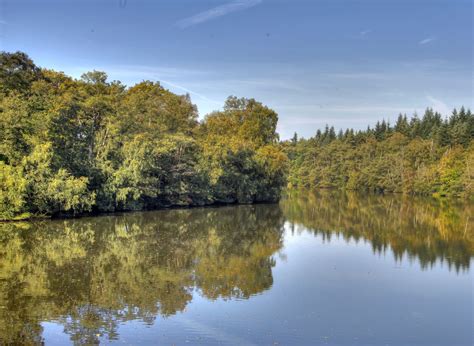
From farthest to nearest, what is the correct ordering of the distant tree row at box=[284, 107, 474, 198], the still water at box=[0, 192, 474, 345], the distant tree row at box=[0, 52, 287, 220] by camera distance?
1. the distant tree row at box=[284, 107, 474, 198]
2. the distant tree row at box=[0, 52, 287, 220]
3. the still water at box=[0, 192, 474, 345]

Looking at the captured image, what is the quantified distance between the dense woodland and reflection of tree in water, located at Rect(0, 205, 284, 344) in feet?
11.2

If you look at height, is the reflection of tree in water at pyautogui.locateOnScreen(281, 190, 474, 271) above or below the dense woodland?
below

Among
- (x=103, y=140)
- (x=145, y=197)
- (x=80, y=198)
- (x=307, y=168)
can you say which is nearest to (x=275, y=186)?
(x=145, y=197)

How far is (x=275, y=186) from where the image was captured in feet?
201

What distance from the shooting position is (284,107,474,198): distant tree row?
80.0 m

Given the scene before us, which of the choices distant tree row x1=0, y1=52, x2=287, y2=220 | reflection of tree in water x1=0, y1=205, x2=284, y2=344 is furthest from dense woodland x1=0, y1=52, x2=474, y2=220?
reflection of tree in water x1=0, y1=205, x2=284, y2=344

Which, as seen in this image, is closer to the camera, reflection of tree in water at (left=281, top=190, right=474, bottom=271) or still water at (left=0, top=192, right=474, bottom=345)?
still water at (left=0, top=192, right=474, bottom=345)

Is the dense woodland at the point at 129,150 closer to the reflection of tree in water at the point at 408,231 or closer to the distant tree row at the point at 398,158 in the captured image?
the distant tree row at the point at 398,158

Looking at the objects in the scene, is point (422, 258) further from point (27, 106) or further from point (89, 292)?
point (27, 106)

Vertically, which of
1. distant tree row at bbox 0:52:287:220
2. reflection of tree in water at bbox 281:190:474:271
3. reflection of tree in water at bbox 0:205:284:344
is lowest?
reflection of tree in water at bbox 0:205:284:344

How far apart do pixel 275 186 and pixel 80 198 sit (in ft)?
106

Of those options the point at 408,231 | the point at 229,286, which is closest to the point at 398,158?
the point at 408,231

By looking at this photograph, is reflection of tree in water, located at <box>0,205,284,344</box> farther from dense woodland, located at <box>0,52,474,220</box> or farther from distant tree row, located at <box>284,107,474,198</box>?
distant tree row, located at <box>284,107,474,198</box>

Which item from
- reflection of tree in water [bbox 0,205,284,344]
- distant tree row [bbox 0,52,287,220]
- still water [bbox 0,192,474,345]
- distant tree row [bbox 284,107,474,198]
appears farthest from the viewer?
distant tree row [bbox 284,107,474,198]
